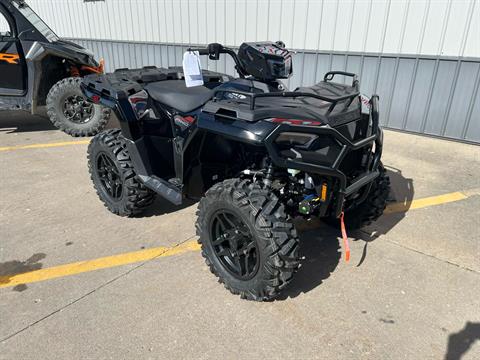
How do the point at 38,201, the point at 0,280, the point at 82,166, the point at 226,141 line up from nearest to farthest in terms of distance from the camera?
the point at 0,280, the point at 226,141, the point at 38,201, the point at 82,166

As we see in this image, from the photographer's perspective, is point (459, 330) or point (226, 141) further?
point (226, 141)

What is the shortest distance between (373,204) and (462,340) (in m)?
1.16

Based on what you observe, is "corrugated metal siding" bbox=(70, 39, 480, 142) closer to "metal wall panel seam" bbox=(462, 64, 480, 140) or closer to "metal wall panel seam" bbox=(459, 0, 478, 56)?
"metal wall panel seam" bbox=(462, 64, 480, 140)

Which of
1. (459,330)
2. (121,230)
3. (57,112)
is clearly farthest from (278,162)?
(57,112)

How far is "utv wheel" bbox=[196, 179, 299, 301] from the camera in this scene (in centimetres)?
234

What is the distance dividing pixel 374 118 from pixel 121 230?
7.84 ft

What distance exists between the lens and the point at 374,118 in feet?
9.08

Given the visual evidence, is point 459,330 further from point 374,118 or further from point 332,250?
point 374,118

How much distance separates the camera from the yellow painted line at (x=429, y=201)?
4016 millimetres

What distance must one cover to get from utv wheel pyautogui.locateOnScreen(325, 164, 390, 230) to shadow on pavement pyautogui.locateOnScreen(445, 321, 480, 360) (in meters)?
1.05

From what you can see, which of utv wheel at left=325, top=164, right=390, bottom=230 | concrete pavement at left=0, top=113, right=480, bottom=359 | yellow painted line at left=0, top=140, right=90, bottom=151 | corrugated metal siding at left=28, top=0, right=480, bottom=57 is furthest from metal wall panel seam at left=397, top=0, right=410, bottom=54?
yellow painted line at left=0, top=140, right=90, bottom=151

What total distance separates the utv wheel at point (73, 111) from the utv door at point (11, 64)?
19.4 inches

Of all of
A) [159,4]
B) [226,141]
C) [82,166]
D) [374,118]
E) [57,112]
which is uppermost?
[159,4]

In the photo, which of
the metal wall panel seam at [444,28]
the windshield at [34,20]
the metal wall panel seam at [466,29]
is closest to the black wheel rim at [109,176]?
the windshield at [34,20]
